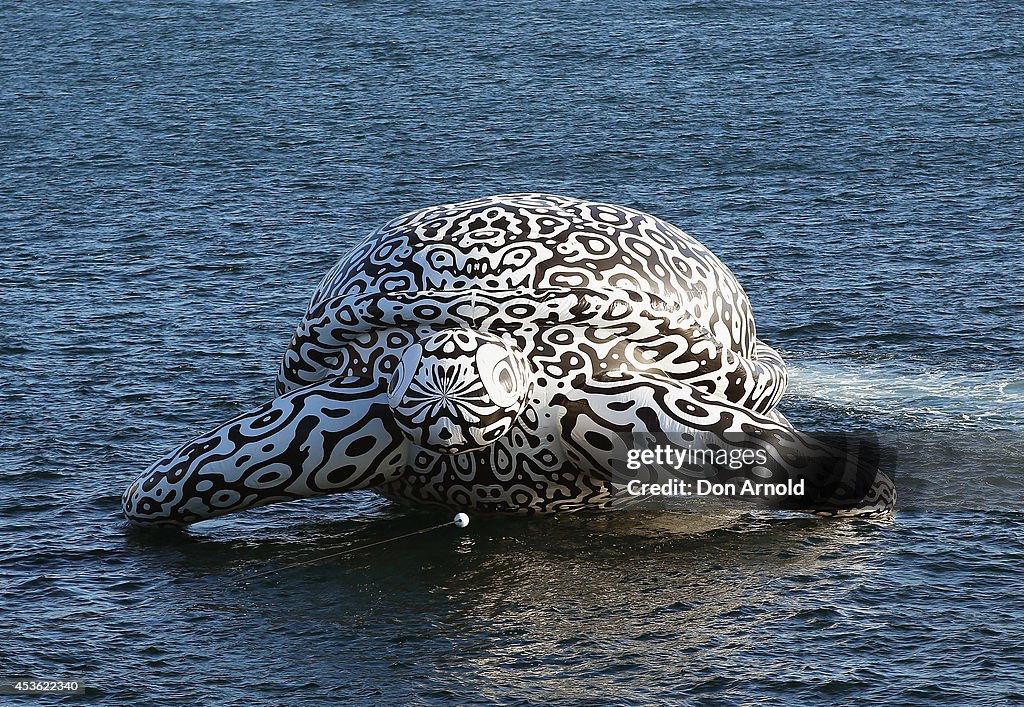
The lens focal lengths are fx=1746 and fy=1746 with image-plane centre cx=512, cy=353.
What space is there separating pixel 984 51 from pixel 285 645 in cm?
1470

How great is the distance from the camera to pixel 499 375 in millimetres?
8258

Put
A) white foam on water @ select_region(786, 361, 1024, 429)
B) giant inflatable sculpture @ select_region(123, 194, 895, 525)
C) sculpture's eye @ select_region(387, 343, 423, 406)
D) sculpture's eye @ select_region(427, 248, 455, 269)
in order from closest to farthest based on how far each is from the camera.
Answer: sculpture's eye @ select_region(387, 343, 423, 406)
giant inflatable sculpture @ select_region(123, 194, 895, 525)
sculpture's eye @ select_region(427, 248, 455, 269)
white foam on water @ select_region(786, 361, 1024, 429)

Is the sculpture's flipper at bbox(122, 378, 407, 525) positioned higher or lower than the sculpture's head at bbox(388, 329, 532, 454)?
lower

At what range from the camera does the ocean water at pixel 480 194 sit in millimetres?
7590

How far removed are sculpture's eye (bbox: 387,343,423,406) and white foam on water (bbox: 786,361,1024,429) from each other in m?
3.15

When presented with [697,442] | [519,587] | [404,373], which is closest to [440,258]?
[404,373]

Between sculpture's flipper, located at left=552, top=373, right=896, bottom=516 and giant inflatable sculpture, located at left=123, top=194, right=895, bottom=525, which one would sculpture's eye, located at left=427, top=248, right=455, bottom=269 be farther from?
sculpture's flipper, located at left=552, top=373, right=896, bottom=516

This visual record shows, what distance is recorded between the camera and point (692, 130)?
57.4ft

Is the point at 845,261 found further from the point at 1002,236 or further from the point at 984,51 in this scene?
the point at 984,51

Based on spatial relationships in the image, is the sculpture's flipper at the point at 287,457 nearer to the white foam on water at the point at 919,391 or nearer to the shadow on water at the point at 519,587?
the shadow on water at the point at 519,587

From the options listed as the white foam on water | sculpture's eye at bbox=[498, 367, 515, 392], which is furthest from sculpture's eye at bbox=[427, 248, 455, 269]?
the white foam on water

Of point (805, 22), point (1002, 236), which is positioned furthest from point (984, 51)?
point (1002, 236)

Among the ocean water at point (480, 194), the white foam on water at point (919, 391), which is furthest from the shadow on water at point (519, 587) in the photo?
the white foam on water at point (919, 391)

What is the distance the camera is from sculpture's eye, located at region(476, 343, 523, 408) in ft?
27.0
